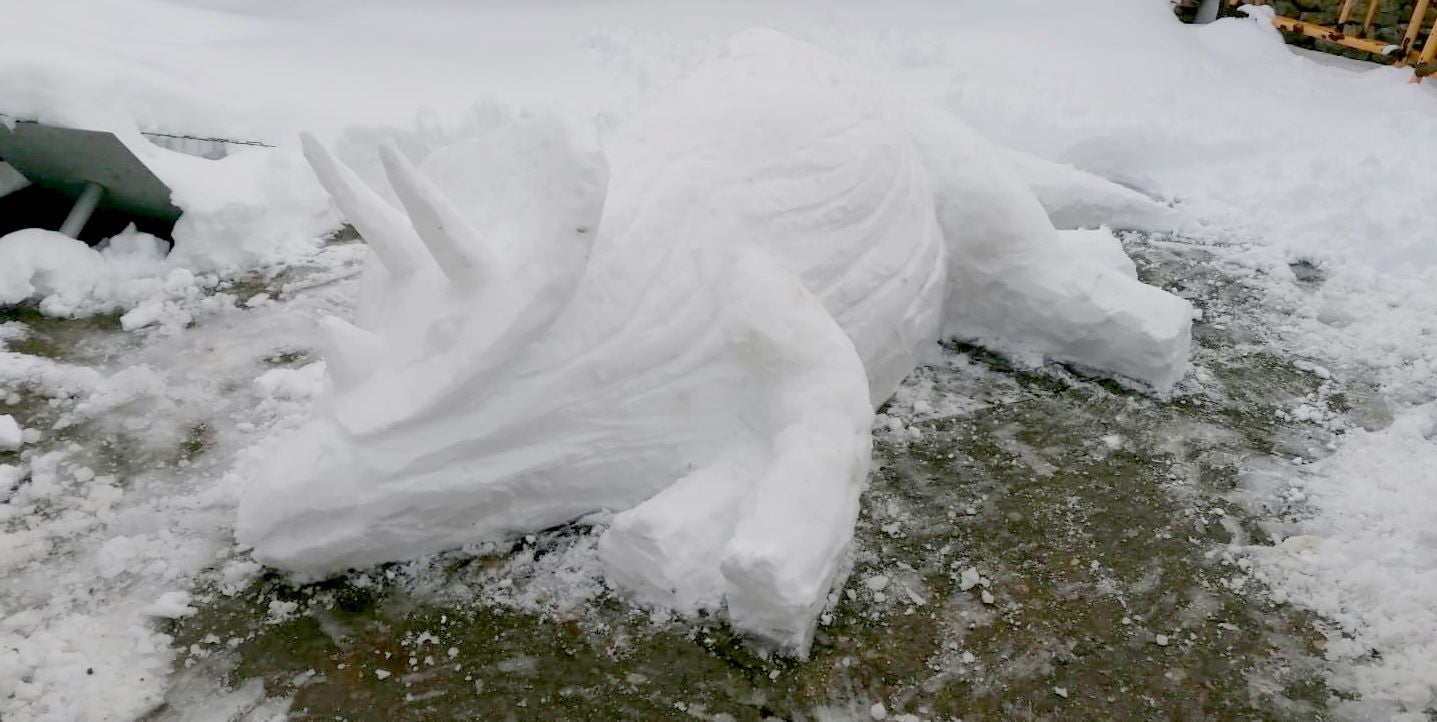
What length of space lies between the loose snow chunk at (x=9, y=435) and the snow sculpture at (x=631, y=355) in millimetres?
1299

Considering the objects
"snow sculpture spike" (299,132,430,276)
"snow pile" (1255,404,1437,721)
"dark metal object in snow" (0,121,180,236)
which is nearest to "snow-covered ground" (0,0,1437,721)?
"snow pile" (1255,404,1437,721)

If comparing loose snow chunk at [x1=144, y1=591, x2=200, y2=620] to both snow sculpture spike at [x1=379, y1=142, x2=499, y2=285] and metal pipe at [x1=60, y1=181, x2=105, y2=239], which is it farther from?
metal pipe at [x1=60, y1=181, x2=105, y2=239]

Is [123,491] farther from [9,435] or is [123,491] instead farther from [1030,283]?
[1030,283]

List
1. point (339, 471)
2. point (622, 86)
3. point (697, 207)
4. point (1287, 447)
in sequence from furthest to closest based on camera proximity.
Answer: point (622, 86) → point (1287, 447) → point (697, 207) → point (339, 471)

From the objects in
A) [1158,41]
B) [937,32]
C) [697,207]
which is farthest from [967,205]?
[1158,41]

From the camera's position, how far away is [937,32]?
7738mm

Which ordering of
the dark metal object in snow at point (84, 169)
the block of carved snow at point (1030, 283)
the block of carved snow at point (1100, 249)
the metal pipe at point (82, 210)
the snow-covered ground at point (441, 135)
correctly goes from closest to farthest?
1. the snow-covered ground at point (441, 135)
2. the block of carved snow at point (1030, 283)
3. the block of carved snow at point (1100, 249)
4. the dark metal object in snow at point (84, 169)
5. the metal pipe at point (82, 210)

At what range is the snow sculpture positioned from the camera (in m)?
2.67

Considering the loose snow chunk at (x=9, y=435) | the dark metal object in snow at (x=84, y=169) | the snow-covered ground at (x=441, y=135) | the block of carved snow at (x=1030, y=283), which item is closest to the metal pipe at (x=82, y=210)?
the dark metal object in snow at (x=84, y=169)

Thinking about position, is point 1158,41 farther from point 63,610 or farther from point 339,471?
point 63,610

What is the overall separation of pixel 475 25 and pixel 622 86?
151 centimetres

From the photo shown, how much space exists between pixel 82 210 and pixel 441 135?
1.66m

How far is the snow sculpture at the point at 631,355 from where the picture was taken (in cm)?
267

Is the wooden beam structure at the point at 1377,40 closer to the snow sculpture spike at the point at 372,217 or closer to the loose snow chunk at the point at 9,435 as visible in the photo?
the snow sculpture spike at the point at 372,217
